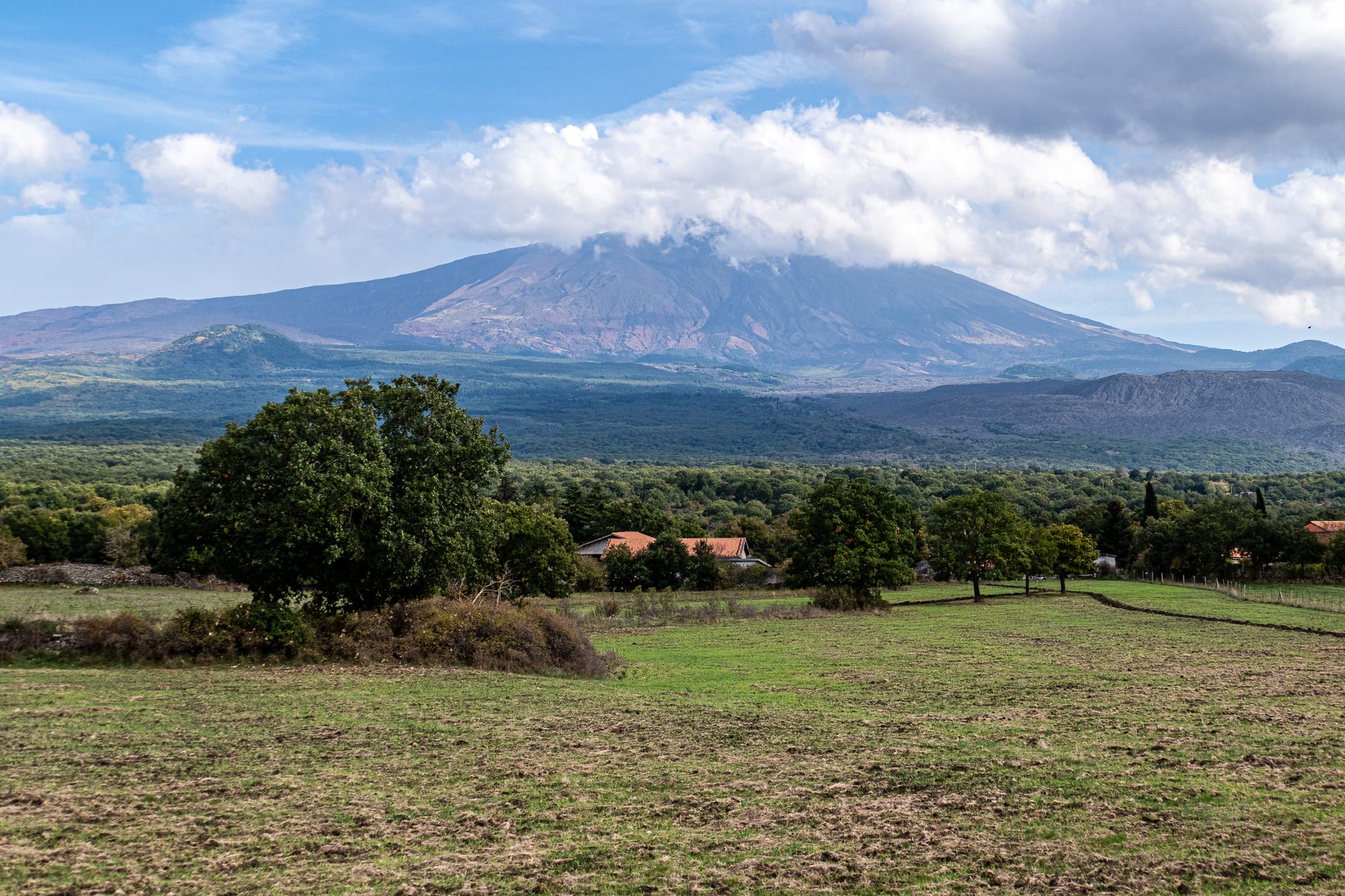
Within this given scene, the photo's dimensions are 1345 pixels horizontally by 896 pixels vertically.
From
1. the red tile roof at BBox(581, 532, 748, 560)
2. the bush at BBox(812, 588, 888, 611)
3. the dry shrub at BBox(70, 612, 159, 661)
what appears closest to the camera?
the dry shrub at BBox(70, 612, 159, 661)

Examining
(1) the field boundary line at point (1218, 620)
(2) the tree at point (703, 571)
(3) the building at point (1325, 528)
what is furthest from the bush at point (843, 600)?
(3) the building at point (1325, 528)

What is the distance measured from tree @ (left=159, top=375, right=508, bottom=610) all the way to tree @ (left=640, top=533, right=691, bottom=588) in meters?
41.3

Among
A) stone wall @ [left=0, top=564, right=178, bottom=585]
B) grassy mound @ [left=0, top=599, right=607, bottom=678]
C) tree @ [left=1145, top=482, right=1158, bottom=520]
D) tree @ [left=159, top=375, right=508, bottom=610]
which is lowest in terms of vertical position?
stone wall @ [left=0, top=564, right=178, bottom=585]

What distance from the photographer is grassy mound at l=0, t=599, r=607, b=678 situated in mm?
22125

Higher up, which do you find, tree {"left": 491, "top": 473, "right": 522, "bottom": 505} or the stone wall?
tree {"left": 491, "top": 473, "right": 522, "bottom": 505}

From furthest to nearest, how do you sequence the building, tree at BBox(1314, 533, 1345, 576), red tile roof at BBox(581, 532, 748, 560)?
the building → red tile roof at BBox(581, 532, 748, 560) → tree at BBox(1314, 533, 1345, 576)

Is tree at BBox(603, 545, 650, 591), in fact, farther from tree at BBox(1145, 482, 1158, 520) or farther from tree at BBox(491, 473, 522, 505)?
tree at BBox(1145, 482, 1158, 520)

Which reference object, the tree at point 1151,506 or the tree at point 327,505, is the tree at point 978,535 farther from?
the tree at point 1151,506

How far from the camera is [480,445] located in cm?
2705

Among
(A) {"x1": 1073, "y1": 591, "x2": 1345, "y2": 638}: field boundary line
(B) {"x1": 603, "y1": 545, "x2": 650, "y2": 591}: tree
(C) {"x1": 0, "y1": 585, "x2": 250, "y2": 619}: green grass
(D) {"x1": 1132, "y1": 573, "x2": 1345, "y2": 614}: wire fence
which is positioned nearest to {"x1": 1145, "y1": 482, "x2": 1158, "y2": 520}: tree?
(D) {"x1": 1132, "y1": 573, "x2": 1345, "y2": 614}: wire fence

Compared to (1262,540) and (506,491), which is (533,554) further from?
(1262,540)

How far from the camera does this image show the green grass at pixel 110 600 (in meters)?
36.1

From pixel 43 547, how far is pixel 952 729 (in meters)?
70.4

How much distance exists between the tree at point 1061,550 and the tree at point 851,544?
1974 cm
